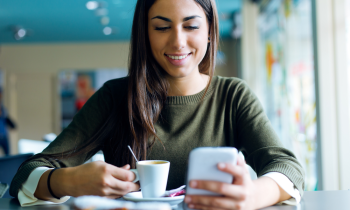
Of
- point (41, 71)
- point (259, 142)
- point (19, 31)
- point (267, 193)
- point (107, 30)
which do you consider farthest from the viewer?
point (41, 71)

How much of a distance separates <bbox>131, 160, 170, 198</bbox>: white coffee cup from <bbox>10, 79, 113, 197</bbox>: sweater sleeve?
0.35 m

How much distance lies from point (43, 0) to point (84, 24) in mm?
1441

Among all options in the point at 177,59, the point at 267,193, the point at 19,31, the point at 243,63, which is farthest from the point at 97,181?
the point at 19,31

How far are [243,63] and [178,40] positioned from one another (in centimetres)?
407

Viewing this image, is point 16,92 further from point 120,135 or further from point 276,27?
point 120,135

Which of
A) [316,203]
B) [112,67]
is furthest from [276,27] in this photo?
[112,67]

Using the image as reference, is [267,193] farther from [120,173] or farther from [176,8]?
[176,8]

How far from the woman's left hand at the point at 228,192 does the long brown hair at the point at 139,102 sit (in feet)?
1.59

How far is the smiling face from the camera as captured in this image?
97cm

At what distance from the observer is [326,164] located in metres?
1.87

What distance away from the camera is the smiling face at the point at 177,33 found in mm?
973

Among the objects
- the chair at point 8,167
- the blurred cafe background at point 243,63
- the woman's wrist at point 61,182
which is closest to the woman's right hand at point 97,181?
the woman's wrist at point 61,182

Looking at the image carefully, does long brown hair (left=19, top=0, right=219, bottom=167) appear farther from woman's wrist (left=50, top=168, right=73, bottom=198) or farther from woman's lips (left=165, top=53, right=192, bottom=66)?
woman's wrist (left=50, top=168, right=73, bottom=198)

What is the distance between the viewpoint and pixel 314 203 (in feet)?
2.43
